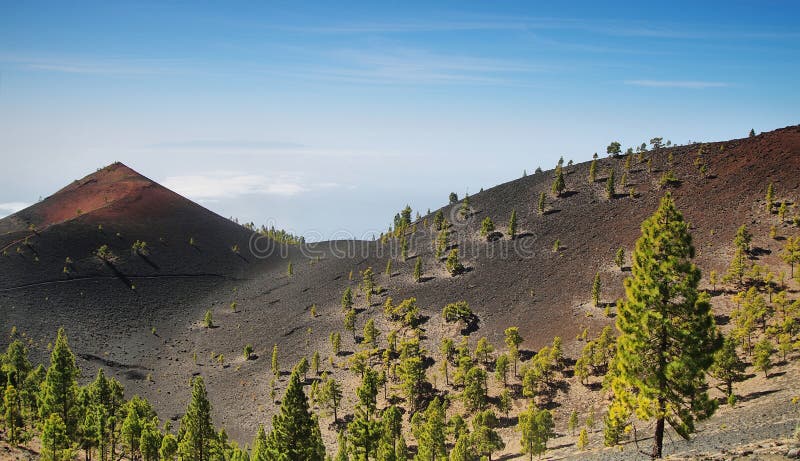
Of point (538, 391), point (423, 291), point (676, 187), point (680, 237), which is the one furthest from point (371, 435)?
point (676, 187)

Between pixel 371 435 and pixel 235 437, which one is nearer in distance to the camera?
pixel 371 435

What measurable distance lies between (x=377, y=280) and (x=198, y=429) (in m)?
74.9

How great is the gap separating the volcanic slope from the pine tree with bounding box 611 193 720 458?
5433 centimetres

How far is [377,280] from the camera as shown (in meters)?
121

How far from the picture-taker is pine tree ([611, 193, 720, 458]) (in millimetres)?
20312

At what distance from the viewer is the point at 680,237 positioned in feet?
67.1

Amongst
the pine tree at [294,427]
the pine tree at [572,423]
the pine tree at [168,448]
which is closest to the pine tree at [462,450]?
the pine tree at [572,423]

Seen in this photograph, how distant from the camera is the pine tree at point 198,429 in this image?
46.9 metres

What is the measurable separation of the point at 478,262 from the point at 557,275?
68.2ft

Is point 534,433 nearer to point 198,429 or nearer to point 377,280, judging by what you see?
point 198,429

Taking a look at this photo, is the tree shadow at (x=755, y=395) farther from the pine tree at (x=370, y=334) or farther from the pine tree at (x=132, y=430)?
the pine tree at (x=132, y=430)

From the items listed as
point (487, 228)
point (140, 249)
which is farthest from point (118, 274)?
point (487, 228)

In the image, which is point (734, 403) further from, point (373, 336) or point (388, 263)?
point (388, 263)

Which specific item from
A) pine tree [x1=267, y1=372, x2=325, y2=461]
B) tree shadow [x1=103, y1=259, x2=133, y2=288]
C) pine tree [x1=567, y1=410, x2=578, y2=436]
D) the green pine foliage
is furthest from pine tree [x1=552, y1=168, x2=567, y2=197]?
tree shadow [x1=103, y1=259, x2=133, y2=288]
